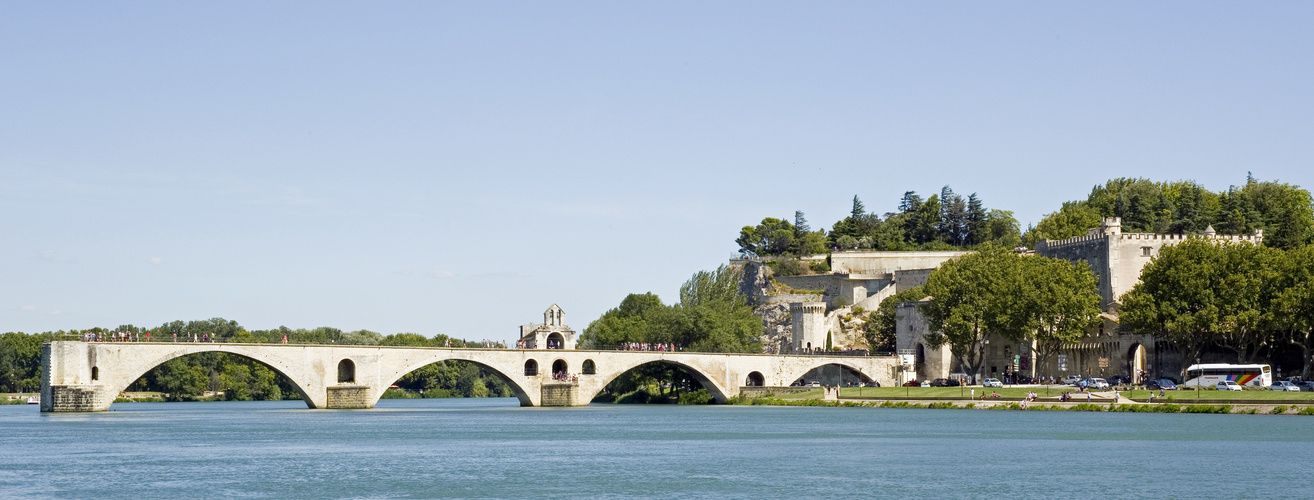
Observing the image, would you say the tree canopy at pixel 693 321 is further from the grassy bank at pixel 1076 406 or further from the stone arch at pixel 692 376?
the grassy bank at pixel 1076 406

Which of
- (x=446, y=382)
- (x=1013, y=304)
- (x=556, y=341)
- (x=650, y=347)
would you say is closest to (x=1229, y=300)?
(x=1013, y=304)

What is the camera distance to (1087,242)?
98.8 meters

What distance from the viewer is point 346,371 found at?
77.1m

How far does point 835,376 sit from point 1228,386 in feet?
108

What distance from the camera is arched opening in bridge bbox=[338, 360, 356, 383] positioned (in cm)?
7669

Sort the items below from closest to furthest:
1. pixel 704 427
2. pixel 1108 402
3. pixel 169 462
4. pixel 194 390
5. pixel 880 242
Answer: pixel 169 462, pixel 704 427, pixel 1108 402, pixel 194 390, pixel 880 242

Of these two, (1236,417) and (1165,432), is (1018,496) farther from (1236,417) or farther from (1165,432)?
(1236,417)

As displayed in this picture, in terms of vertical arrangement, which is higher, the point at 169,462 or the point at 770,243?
the point at 770,243

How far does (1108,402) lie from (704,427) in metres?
20.5

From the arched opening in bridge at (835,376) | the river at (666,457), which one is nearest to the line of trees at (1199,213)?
the arched opening in bridge at (835,376)

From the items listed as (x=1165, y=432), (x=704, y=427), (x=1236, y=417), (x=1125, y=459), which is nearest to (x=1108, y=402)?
(x=1236, y=417)

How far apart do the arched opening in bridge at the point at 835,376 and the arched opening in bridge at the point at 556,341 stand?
59.2ft

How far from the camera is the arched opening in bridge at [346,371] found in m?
76.7

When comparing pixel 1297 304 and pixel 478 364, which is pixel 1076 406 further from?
pixel 478 364
